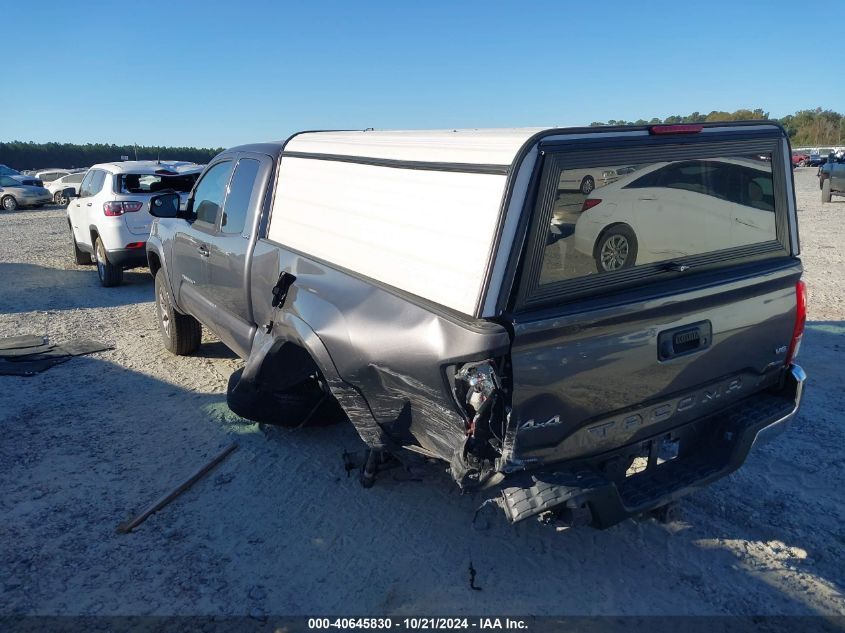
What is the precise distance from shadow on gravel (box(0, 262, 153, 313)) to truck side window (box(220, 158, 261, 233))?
5059mm

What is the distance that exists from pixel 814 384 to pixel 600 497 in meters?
3.75

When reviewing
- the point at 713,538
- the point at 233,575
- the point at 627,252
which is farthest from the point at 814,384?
the point at 233,575

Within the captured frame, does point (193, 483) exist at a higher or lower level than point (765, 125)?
lower

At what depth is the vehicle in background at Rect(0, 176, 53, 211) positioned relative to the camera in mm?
25188

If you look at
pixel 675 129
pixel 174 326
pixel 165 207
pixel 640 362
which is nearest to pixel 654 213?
pixel 675 129

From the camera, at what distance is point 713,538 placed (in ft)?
11.6

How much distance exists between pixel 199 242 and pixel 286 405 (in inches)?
68.2

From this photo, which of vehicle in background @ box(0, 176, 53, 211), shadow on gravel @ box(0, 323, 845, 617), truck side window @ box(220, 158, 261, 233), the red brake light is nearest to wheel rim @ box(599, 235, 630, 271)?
the red brake light

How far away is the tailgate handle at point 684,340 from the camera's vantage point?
295 centimetres

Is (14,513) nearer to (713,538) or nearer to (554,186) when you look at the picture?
(554,186)

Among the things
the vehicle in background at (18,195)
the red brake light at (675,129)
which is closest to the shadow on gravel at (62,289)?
the red brake light at (675,129)

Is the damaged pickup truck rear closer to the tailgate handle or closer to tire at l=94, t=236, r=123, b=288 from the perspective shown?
the tailgate handle

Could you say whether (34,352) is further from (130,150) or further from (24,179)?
(130,150)

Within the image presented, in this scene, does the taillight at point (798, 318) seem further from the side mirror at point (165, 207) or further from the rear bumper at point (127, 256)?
the rear bumper at point (127, 256)
